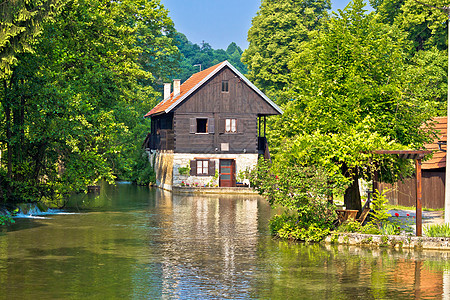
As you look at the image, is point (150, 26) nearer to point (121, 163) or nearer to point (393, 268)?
point (121, 163)

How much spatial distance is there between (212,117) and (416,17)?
18.6 metres

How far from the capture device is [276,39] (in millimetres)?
73562

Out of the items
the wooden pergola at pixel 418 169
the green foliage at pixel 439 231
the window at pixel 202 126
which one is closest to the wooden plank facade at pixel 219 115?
the window at pixel 202 126

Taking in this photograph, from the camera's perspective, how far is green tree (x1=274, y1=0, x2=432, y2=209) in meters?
23.2

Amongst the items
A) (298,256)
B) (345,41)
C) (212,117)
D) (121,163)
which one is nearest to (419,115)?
(345,41)

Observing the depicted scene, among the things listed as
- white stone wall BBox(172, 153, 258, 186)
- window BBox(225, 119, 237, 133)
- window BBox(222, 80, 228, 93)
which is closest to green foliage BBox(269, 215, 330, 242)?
white stone wall BBox(172, 153, 258, 186)

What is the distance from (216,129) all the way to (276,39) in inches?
995

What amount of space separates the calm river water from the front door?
77.4 feet

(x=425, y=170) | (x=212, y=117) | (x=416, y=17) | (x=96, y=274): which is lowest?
(x=96, y=274)

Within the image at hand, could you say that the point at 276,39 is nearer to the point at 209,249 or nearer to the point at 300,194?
the point at 300,194

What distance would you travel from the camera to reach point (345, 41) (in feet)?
78.8

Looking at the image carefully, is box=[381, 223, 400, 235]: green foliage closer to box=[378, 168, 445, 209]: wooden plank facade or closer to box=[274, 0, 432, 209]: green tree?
box=[274, 0, 432, 209]: green tree

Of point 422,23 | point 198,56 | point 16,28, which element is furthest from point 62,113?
point 198,56

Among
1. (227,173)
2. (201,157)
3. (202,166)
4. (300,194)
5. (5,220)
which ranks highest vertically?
(201,157)
